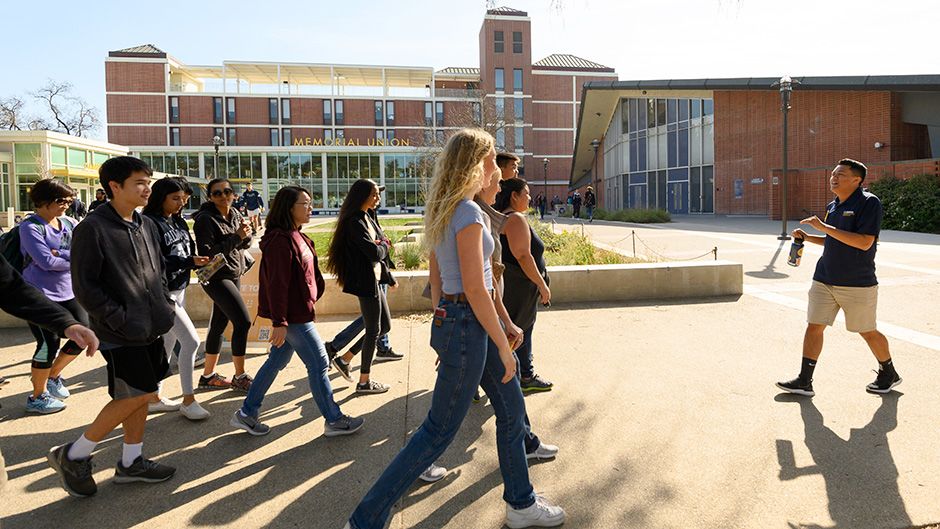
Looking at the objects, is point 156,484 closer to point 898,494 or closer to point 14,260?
point 14,260

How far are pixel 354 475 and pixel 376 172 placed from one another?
2442 inches

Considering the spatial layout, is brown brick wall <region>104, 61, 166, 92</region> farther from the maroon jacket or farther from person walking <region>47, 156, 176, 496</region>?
person walking <region>47, 156, 176, 496</region>

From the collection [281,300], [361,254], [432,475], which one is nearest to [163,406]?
[281,300]

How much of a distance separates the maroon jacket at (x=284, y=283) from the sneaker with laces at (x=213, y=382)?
62.2 inches

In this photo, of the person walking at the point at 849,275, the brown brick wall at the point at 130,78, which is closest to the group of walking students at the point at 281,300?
the person walking at the point at 849,275

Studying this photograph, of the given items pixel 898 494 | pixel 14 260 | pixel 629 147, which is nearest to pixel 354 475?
pixel 898 494

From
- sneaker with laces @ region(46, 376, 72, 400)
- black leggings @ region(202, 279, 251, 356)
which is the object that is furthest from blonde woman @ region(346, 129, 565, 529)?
sneaker with laces @ region(46, 376, 72, 400)

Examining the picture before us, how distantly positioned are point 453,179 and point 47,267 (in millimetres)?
3810

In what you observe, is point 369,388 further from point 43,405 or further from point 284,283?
point 43,405

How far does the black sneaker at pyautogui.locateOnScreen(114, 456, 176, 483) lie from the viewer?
12.0ft

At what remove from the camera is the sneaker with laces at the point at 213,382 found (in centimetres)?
552

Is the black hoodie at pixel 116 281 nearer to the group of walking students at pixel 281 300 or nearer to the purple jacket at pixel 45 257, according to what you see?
the group of walking students at pixel 281 300

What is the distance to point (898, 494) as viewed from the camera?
3.34 metres

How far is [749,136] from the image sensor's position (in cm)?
3089
